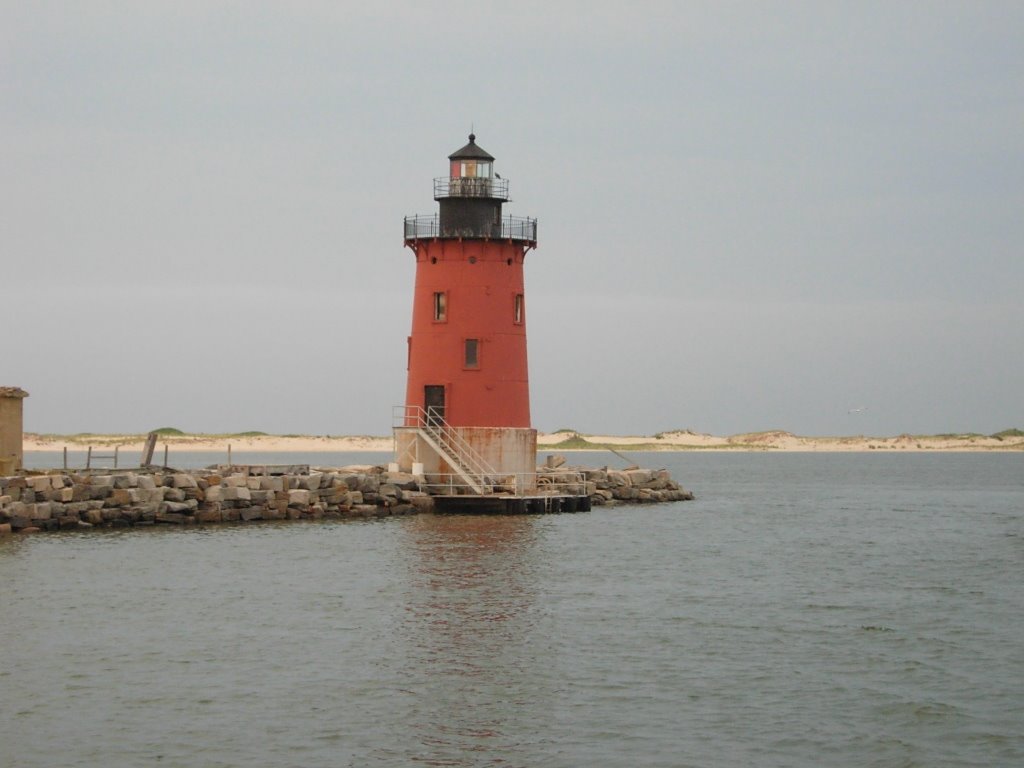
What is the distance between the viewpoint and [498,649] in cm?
2034

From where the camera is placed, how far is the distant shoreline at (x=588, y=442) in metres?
103

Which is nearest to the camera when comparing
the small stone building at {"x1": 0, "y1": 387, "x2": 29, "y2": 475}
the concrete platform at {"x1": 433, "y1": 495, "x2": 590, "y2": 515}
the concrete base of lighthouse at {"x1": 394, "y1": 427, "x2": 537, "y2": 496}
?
the small stone building at {"x1": 0, "y1": 387, "x2": 29, "y2": 475}

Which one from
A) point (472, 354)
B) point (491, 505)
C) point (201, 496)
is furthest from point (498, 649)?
point (472, 354)

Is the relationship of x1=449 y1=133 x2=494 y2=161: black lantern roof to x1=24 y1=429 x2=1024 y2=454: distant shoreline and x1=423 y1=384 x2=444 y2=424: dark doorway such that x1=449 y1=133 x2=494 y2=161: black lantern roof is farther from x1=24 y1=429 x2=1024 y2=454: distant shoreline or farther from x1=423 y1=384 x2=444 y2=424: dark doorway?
x1=24 y1=429 x2=1024 y2=454: distant shoreline

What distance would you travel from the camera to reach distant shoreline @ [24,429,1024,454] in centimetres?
10331

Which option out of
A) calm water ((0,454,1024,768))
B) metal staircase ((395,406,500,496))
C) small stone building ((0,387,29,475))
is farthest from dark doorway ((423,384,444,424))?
small stone building ((0,387,29,475))

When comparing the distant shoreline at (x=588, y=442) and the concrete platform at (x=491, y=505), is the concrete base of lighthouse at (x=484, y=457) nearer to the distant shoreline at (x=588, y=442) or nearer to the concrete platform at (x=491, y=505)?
the concrete platform at (x=491, y=505)

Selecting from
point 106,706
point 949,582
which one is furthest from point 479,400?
point 106,706

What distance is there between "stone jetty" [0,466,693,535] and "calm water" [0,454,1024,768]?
95cm

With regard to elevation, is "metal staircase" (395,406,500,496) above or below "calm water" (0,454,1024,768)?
above

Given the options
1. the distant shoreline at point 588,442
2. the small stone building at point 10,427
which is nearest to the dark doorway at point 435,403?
the small stone building at point 10,427

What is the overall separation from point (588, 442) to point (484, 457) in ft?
266

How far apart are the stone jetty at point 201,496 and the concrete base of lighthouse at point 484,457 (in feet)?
1.94

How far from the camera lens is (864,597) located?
85.8 feet
